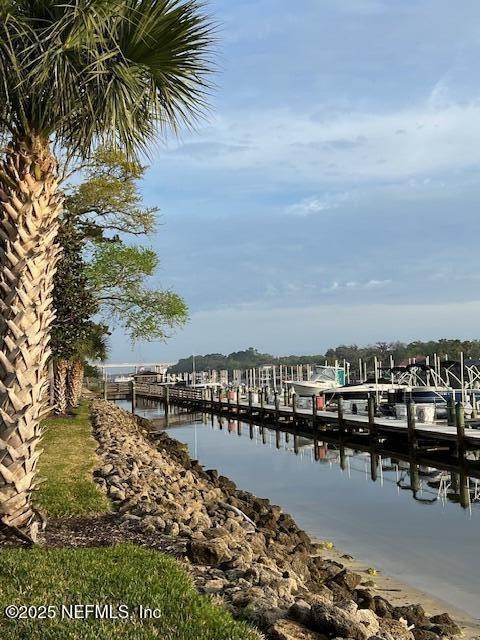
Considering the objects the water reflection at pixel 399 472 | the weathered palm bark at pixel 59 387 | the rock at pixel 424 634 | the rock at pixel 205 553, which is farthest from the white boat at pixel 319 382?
the rock at pixel 205 553

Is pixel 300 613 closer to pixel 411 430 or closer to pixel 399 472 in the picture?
pixel 411 430

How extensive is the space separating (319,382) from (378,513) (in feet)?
111

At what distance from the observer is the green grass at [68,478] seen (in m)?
9.16

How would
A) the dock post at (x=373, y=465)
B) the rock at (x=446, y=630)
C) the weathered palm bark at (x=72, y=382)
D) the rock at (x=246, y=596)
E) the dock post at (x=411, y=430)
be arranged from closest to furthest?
the rock at (x=246, y=596)
the rock at (x=446, y=630)
the dock post at (x=373, y=465)
the dock post at (x=411, y=430)
the weathered palm bark at (x=72, y=382)

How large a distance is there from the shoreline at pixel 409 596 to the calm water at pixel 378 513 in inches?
8.5

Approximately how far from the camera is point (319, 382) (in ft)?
167

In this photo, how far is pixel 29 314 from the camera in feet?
23.2

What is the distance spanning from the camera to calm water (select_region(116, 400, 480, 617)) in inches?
471

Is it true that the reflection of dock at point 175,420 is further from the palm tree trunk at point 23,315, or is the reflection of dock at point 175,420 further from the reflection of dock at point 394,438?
the palm tree trunk at point 23,315

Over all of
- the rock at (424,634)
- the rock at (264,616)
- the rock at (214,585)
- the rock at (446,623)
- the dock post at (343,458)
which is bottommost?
the dock post at (343,458)

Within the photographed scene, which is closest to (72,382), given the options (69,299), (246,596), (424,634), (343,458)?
(69,299)

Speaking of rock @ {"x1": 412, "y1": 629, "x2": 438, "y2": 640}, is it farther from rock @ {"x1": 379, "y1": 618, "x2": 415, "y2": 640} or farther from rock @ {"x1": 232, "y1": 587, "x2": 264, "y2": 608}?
rock @ {"x1": 232, "y1": 587, "x2": 264, "y2": 608}

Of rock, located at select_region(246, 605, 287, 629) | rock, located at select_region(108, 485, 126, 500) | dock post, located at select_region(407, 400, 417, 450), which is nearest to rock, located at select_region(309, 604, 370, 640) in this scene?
rock, located at select_region(246, 605, 287, 629)

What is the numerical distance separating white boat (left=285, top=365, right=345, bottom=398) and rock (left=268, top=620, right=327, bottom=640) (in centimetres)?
4084
